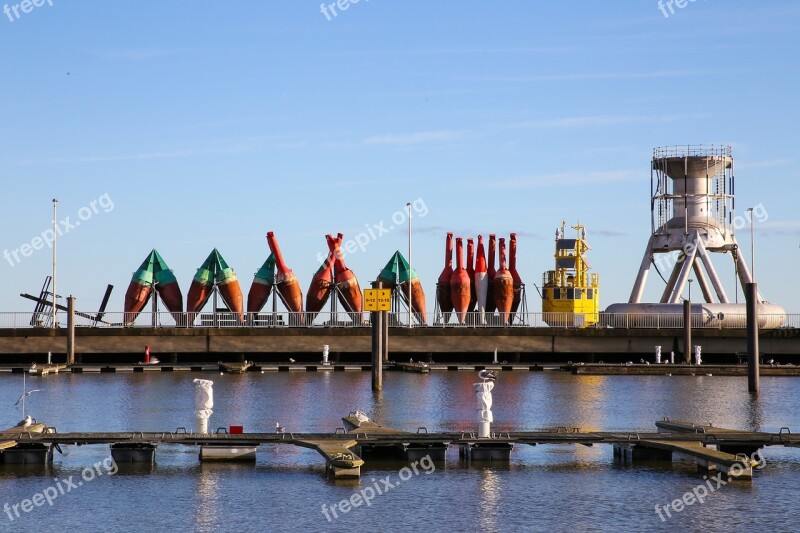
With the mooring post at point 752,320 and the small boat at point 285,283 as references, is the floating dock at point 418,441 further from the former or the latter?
the small boat at point 285,283

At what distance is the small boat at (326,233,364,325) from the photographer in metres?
96.1

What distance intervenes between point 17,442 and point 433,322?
202 ft

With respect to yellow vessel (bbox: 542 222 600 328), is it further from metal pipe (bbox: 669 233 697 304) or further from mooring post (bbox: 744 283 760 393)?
mooring post (bbox: 744 283 760 393)

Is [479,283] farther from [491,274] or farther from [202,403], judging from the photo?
[202,403]

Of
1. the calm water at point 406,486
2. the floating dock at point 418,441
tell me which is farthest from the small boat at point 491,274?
the floating dock at point 418,441

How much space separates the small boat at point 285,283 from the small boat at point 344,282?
3188 millimetres

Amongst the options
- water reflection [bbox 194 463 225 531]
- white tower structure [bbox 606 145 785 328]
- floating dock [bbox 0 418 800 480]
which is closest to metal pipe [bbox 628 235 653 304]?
white tower structure [bbox 606 145 785 328]

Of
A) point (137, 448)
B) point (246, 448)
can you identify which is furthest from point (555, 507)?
point (137, 448)

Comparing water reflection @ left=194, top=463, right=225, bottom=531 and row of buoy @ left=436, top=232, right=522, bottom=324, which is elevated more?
row of buoy @ left=436, top=232, right=522, bottom=324

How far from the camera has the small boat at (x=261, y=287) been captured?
94.8 metres

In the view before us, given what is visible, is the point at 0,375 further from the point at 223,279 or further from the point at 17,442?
the point at 17,442

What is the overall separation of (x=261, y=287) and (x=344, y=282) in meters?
6.04

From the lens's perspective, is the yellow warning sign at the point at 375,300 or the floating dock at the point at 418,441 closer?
the floating dock at the point at 418,441

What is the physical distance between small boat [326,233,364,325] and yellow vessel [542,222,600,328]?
13612mm
